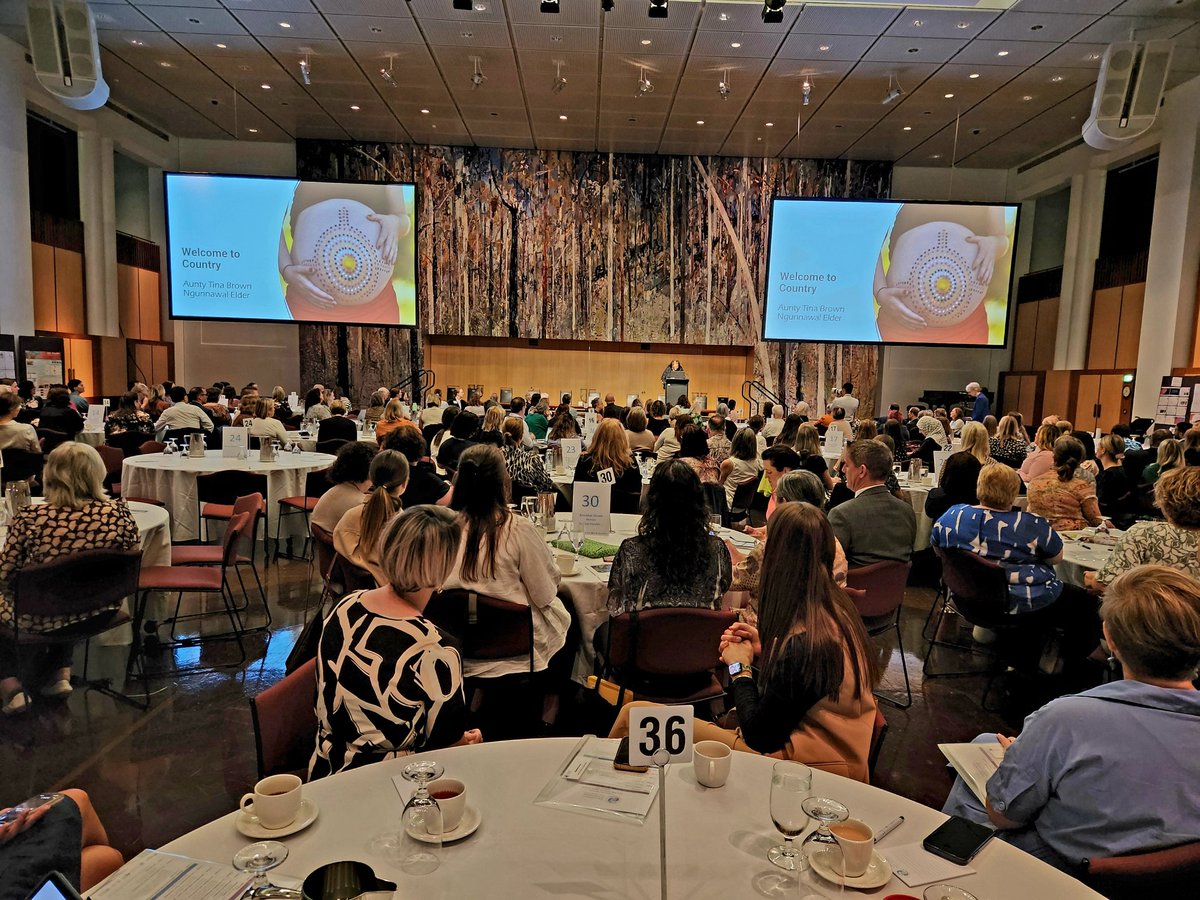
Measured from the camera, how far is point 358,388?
1570cm

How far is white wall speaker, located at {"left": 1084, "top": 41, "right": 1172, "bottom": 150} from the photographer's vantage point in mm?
8422

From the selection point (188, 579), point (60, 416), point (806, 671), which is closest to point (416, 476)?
point (188, 579)

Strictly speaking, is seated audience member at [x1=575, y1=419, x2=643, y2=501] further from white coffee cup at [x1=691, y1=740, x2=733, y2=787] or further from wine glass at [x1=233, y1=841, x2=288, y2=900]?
wine glass at [x1=233, y1=841, x2=288, y2=900]

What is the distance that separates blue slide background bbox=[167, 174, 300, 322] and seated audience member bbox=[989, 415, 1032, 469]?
11.4 metres

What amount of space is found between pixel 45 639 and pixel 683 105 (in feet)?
38.4

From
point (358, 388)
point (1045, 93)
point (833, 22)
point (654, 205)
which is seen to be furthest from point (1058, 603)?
point (358, 388)

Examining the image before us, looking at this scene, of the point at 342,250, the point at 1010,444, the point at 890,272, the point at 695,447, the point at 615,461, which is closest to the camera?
the point at 695,447

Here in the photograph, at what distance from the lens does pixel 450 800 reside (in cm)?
152

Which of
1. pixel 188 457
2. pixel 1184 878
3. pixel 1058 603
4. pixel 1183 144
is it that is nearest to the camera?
pixel 1184 878

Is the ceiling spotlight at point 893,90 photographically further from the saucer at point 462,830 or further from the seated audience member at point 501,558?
the saucer at point 462,830

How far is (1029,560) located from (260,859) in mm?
4076

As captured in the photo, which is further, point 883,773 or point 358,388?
point 358,388

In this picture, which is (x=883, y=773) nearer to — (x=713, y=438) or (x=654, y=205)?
(x=713, y=438)

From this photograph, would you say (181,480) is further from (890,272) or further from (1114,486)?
(890,272)
